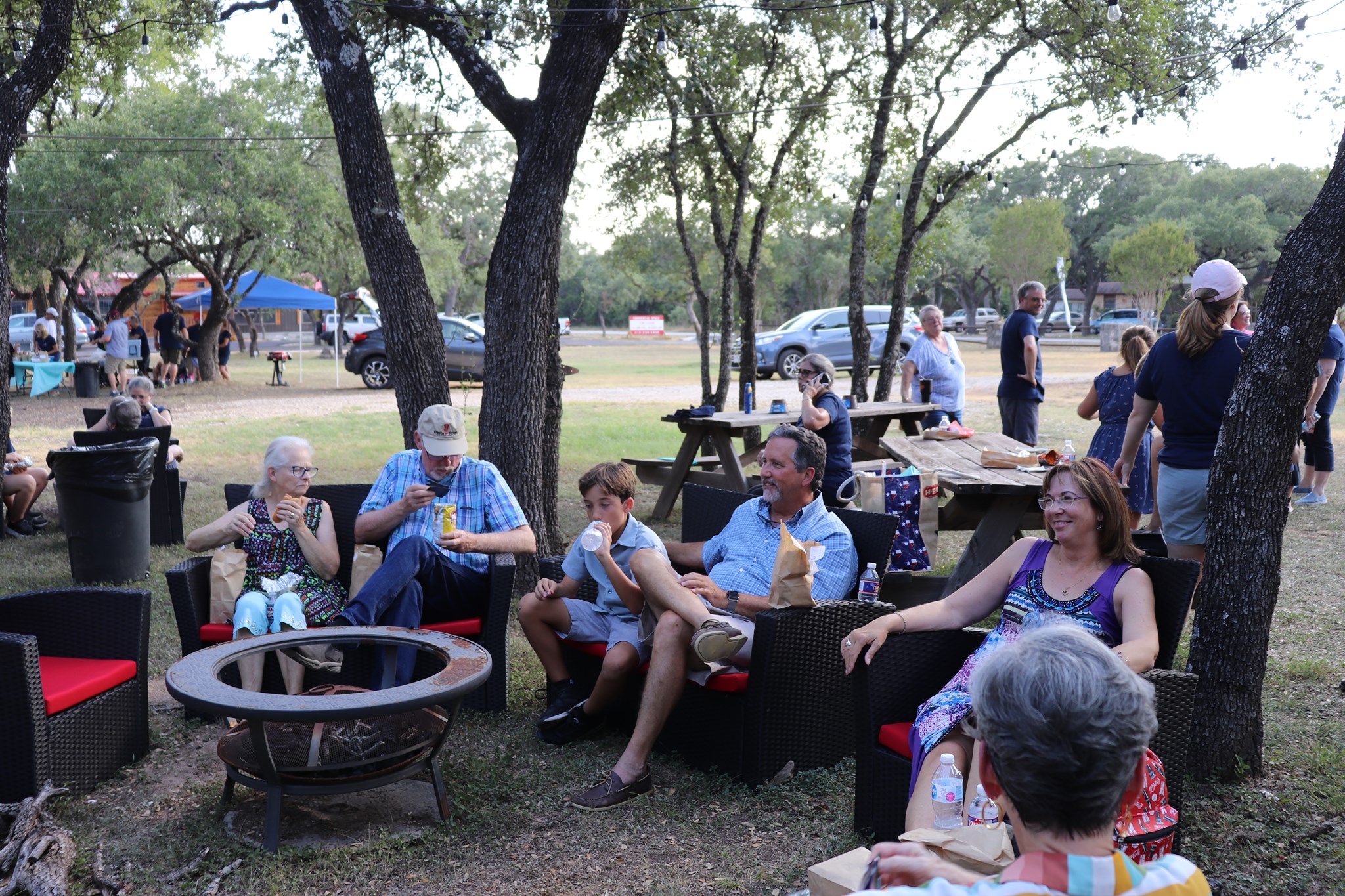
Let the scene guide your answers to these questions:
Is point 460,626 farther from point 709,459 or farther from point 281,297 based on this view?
point 281,297

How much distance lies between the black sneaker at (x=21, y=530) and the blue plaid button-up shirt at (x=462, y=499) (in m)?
4.37

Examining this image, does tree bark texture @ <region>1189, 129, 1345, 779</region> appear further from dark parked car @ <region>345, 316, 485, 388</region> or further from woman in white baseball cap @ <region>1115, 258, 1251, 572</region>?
dark parked car @ <region>345, 316, 485, 388</region>

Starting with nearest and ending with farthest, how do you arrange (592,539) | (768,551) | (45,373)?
1. (592,539)
2. (768,551)
3. (45,373)

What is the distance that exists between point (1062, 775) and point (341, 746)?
2487 millimetres

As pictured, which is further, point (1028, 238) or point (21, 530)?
point (1028, 238)

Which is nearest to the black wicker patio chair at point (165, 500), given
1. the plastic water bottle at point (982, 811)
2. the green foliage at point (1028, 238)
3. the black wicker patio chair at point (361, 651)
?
the black wicker patio chair at point (361, 651)

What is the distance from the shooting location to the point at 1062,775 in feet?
4.57

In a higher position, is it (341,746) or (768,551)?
(768,551)

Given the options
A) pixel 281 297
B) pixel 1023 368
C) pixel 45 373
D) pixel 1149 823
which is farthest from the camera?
pixel 281 297

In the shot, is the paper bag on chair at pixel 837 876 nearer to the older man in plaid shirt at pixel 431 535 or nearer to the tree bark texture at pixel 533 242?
the older man in plaid shirt at pixel 431 535

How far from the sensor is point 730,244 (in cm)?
1225

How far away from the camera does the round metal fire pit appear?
2.81m

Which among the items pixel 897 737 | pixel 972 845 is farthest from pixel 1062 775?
pixel 897 737

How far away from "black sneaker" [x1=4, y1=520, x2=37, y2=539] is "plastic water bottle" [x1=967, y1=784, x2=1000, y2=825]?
7050 millimetres
